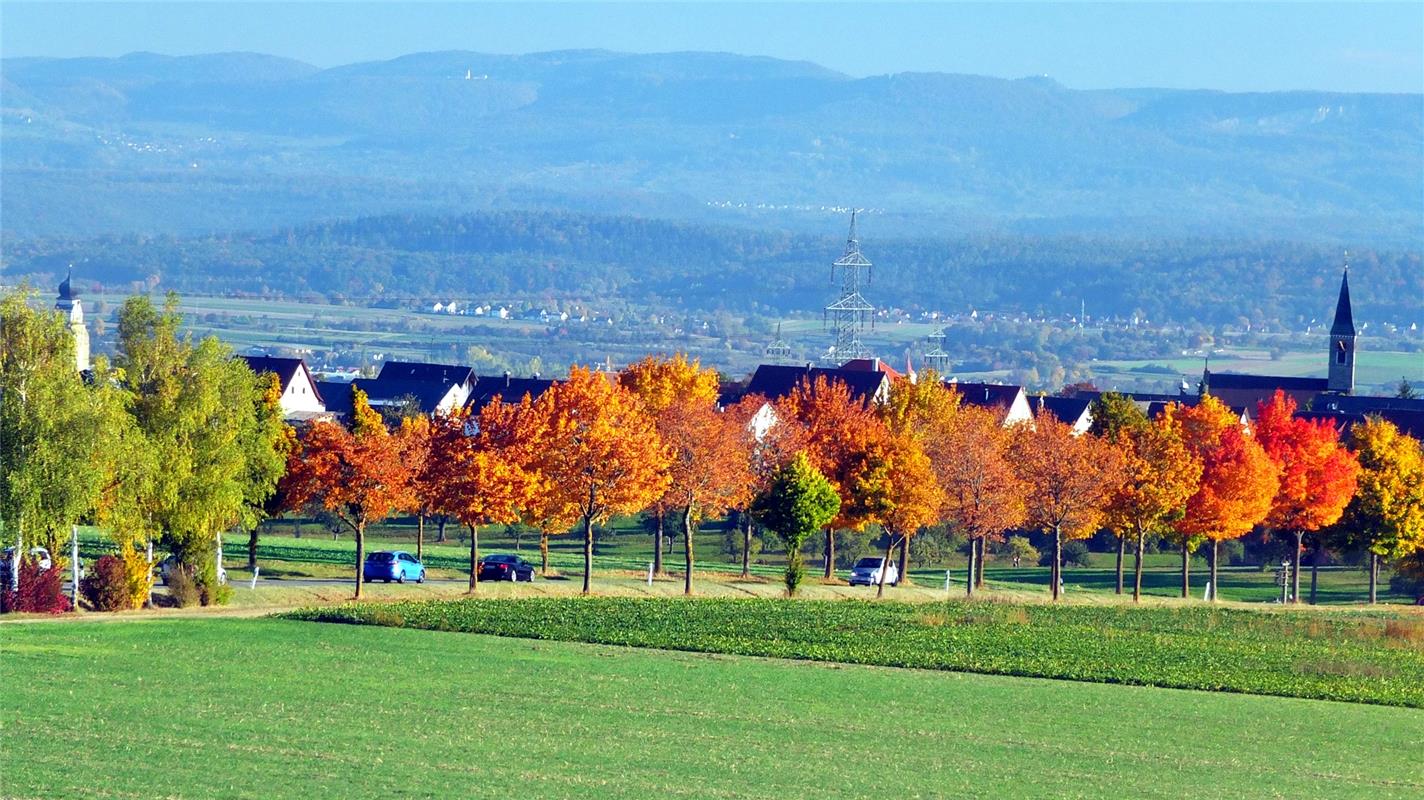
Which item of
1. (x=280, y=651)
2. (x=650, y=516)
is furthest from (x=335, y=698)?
(x=650, y=516)

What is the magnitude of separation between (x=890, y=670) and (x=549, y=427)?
2201cm

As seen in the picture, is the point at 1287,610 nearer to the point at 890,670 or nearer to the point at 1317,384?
the point at 890,670

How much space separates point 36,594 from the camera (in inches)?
2094

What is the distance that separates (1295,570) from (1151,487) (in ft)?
37.2

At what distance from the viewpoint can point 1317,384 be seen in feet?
595

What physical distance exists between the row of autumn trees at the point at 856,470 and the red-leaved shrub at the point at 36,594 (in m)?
11.0

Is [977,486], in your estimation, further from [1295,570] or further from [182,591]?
[182,591]

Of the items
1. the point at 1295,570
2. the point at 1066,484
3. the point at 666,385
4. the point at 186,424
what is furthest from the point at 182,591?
the point at 1295,570

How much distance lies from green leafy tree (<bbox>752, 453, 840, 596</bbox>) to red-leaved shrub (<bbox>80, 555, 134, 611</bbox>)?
78.9 feet

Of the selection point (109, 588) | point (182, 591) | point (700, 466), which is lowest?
point (182, 591)

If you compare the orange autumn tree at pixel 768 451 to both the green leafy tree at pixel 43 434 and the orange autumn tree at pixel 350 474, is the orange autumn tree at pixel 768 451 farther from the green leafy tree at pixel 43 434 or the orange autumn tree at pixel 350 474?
the green leafy tree at pixel 43 434

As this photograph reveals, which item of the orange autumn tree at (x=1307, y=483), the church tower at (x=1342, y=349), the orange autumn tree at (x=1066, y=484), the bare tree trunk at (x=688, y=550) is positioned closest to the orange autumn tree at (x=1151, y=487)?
the orange autumn tree at (x=1066, y=484)

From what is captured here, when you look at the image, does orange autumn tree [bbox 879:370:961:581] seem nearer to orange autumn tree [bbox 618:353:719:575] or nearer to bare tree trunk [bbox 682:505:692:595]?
orange autumn tree [bbox 618:353:719:575]

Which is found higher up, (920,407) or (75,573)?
(920,407)
